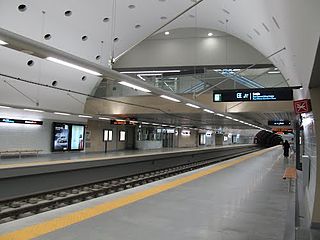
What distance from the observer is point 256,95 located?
9.91 metres

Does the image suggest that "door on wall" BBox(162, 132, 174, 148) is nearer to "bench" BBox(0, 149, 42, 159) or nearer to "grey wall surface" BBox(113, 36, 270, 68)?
"grey wall surface" BBox(113, 36, 270, 68)

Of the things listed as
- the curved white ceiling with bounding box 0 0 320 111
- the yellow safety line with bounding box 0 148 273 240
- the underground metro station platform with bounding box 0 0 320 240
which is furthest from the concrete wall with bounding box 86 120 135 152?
the yellow safety line with bounding box 0 148 273 240

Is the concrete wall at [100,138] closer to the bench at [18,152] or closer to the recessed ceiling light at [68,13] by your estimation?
the bench at [18,152]

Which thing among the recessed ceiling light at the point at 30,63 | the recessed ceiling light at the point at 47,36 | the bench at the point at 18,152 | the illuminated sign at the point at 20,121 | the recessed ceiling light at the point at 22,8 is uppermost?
the recessed ceiling light at the point at 22,8

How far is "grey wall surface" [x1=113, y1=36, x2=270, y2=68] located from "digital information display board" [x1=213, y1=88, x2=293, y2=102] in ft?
34.7

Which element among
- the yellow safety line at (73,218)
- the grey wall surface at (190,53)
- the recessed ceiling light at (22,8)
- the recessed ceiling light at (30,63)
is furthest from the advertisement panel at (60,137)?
the yellow safety line at (73,218)

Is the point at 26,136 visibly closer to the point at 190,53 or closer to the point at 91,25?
the point at 91,25

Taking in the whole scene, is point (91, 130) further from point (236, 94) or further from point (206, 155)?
point (236, 94)

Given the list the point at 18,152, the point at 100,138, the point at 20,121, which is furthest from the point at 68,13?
the point at 100,138

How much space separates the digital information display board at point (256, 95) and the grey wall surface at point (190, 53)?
1057 centimetres

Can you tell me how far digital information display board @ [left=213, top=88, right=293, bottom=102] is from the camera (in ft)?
30.8

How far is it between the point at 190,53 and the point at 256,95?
12200 mm

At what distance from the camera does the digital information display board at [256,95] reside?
9.38 metres

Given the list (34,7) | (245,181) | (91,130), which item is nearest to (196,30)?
(91,130)
